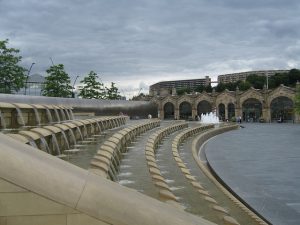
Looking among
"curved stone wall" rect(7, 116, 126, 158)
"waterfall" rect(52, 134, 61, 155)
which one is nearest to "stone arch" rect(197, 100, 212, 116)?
"curved stone wall" rect(7, 116, 126, 158)

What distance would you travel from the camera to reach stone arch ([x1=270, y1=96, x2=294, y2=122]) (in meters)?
86.4

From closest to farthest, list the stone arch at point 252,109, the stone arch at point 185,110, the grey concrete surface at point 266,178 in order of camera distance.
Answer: the grey concrete surface at point 266,178 → the stone arch at point 252,109 → the stone arch at point 185,110

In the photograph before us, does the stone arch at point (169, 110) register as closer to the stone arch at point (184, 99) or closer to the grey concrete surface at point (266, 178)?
the stone arch at point (184, 99)

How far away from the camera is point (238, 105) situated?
93.6 metres

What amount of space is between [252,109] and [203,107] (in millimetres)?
13557

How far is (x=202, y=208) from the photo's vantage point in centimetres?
781

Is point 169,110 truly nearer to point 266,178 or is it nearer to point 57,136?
point 266,178

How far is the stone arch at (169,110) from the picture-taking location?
10819 cm

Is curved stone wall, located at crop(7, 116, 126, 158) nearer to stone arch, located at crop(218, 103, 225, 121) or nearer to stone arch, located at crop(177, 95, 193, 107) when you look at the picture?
stone arch, located at crop(218, 103, 225, 121)

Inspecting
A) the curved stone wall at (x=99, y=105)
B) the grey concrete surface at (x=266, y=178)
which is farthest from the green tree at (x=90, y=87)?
the grey concrete surface at (x=266, y=178)

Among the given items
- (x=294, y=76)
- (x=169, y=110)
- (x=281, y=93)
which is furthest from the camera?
(x=294, y=76)

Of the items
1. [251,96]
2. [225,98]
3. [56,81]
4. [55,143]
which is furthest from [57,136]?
[225,98]

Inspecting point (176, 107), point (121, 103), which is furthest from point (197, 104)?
point (121, 103)

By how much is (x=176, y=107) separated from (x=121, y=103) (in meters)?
35.2
